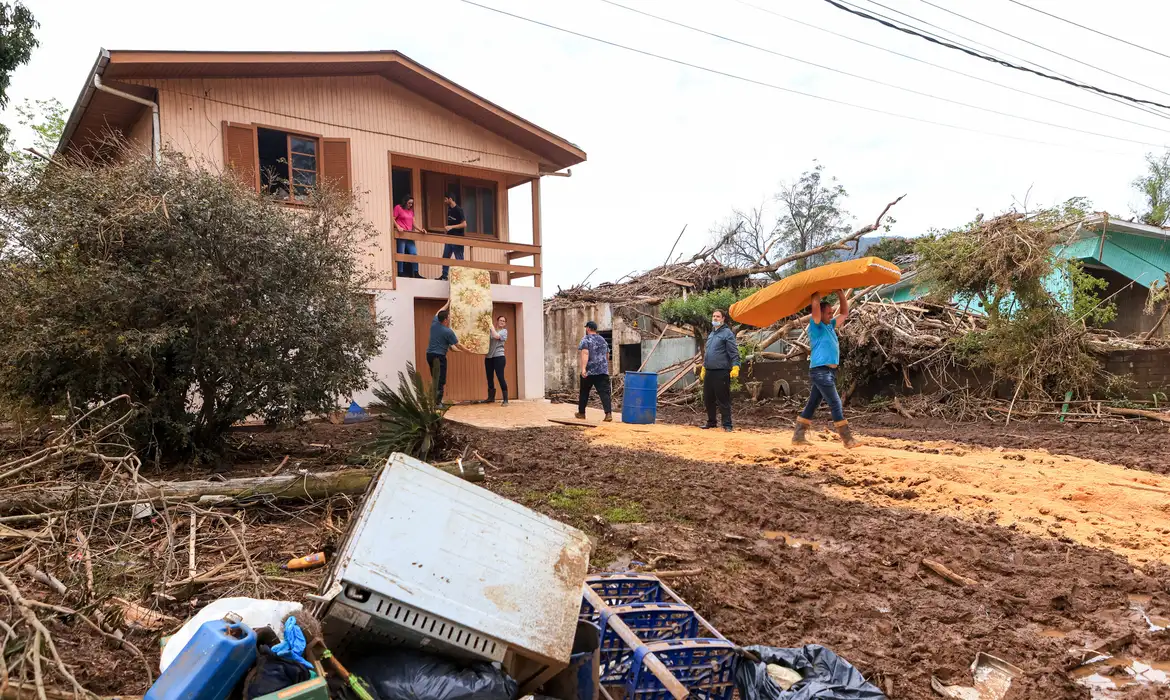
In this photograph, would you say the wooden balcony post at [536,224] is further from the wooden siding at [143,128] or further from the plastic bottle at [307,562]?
the plastic bottle at [307,562]

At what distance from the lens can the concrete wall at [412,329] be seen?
1310 centimetres

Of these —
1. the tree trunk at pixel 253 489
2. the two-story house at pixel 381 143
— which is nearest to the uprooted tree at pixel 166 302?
the tree trunk at pixel 253 489

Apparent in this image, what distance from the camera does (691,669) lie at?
8.64 feet

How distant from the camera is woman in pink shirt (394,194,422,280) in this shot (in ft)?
46.1

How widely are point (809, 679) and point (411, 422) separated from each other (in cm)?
526

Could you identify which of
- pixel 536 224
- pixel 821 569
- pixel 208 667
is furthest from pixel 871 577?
pixel 536 224

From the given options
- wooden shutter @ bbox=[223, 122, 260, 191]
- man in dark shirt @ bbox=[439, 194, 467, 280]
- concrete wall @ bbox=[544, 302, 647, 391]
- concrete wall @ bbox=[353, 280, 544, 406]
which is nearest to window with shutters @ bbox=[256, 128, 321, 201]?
wooden shutter @ bbox=[223, 122, 260, 191]

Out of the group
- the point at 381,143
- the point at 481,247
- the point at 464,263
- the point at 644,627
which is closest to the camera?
the point at 644,627

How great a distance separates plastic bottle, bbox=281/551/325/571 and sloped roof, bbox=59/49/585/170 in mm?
10194

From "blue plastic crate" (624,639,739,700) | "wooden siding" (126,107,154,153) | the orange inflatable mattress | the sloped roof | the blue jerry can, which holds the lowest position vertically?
"blue plastic crate" (624,639,739,700)

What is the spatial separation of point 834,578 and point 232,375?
581 cm

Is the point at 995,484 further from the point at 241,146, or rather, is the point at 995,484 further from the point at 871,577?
the point at 241,146

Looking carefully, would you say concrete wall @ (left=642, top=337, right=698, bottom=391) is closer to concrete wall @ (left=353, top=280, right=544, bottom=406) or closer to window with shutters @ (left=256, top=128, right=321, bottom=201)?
concrete wall @ (left=353, top=280, right=544, bottom=406)

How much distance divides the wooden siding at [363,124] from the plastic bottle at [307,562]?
892 centimetres
